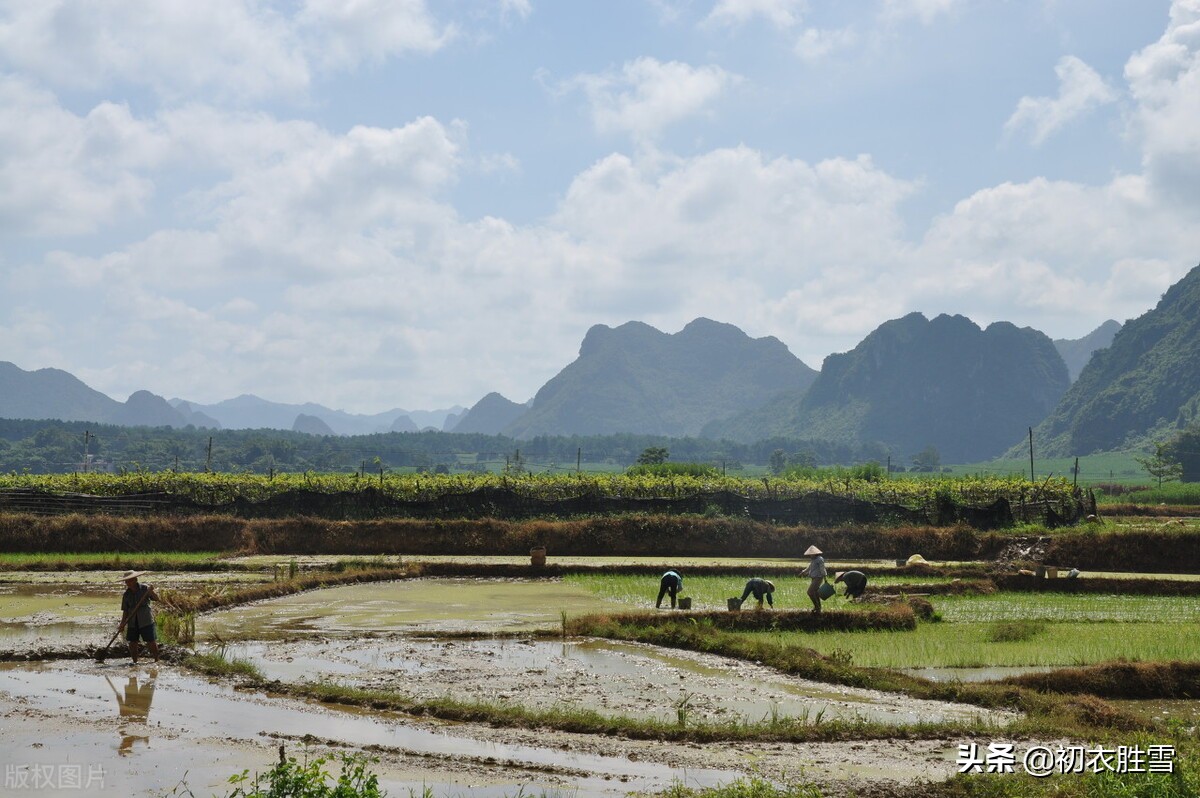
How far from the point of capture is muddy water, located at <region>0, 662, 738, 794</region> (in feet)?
30.5

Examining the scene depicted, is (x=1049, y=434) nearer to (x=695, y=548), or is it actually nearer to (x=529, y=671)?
(x=695, y=548)

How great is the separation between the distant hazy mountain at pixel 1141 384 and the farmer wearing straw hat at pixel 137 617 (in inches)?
5688

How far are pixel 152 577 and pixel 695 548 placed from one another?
1815 cm

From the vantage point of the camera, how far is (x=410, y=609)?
21.2 m

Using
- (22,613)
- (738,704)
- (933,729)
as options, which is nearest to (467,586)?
(22,613)

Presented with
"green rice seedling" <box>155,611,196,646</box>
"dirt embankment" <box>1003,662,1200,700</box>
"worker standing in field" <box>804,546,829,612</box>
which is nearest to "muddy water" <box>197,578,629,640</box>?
"green rice seedling" <box>155,611,196,646</box>

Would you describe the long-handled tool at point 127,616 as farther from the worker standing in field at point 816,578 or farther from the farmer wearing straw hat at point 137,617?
the worker standing in field at point 816,578

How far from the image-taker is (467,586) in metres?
25.8

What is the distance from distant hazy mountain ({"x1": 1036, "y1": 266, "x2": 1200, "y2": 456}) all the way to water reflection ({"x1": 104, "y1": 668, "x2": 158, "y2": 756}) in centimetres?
14547

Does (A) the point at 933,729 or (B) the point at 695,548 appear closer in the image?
(A) the point at 933,729

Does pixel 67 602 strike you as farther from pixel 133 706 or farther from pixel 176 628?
pixel 133 706

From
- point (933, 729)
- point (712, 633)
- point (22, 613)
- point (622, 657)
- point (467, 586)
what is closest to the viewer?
point (933, 729)

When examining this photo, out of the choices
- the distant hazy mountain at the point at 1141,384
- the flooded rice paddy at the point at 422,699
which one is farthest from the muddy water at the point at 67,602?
the distant hazy mountain at the point at 1141,384

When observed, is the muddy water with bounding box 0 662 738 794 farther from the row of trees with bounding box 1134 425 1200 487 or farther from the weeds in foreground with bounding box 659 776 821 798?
the row of trees with bounding box 1134 425 1200 487
